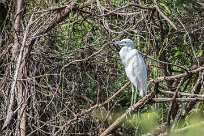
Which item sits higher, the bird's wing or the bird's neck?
the bird's neck

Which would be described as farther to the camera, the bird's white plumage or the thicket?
the thicket

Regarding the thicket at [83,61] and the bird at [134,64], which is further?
the thicket at [83,61]

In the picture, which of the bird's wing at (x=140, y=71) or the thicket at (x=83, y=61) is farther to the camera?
the thicket at (x=83, y=61)

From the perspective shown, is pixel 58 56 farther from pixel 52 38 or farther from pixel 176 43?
pixel 176 43

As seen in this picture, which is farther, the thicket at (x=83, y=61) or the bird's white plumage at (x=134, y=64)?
the thicket at (x=83, y=61)

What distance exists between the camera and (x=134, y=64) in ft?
9.32

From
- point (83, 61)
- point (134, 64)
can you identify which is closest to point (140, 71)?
Answer: point (134, 64)

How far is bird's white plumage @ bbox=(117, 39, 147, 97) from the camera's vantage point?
2.80m

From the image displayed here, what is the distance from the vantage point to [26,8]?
3.71m

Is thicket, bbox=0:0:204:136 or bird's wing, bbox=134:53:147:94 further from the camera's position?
thicket, bbox=0:0:204:136

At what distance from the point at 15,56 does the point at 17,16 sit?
1.02 ft

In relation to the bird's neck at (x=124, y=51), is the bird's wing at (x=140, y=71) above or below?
below

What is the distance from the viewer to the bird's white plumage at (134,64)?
2.80m

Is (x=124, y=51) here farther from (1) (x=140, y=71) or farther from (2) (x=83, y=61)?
(2) (x=83, y=61)
